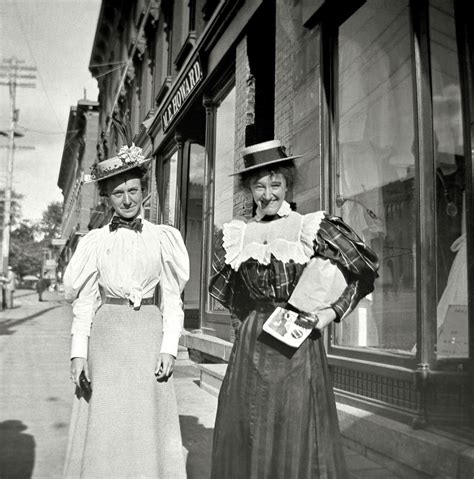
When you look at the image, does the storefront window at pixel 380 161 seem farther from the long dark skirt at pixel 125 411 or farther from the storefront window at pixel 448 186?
the long dark skirt at pixel 125 411

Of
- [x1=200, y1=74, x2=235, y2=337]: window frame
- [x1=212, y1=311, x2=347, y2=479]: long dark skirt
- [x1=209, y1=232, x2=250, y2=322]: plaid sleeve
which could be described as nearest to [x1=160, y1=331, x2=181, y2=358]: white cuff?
[x1=209, y1=232, x2=250, y2=322]: plaid sleeve

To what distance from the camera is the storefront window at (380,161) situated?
4699mm

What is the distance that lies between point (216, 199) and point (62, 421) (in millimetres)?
4728

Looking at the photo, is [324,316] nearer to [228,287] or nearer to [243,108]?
[228,287]

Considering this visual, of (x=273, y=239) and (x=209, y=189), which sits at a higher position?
(x=209, y=189)

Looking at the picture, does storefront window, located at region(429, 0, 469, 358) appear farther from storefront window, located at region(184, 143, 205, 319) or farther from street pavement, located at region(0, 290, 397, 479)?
storefront window, located at region(184, 143, 205, 319)

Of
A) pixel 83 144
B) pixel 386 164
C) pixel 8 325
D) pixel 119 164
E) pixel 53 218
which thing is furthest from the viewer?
pixel 53 218

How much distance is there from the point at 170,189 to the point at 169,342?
10.1m

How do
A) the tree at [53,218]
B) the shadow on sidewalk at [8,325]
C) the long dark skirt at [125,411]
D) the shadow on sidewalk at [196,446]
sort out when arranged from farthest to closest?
the tree at [53,218]
the shadow on sidewalk at [8,325]
the shadow on sidewalk at [196,446]
the long dark skirt at [125,411]

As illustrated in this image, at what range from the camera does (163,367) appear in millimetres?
2932

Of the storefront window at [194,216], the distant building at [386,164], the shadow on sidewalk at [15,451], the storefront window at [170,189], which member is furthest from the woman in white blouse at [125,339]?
the storefront window at [170,189]

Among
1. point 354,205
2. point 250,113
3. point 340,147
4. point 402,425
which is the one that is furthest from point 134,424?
point 250,113

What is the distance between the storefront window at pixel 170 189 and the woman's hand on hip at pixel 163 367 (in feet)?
31.0

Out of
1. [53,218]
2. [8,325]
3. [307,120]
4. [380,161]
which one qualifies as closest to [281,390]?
[380,161]
